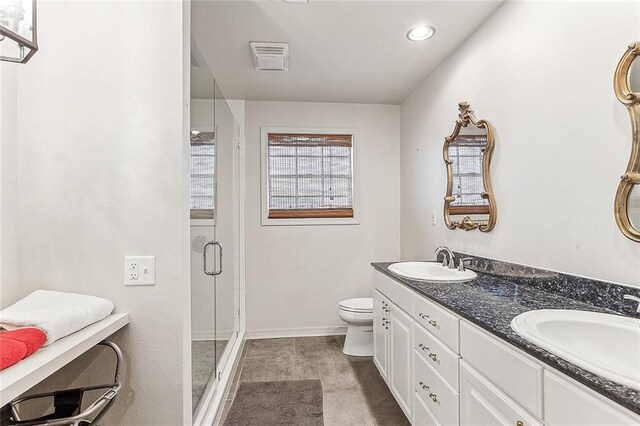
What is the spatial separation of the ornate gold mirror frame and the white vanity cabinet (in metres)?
0.65

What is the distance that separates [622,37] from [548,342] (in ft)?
3.82

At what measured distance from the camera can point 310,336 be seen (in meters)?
3.38

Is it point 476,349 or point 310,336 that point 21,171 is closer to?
point 476,349

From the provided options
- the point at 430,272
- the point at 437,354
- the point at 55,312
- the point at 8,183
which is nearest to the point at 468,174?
the point at 430,272

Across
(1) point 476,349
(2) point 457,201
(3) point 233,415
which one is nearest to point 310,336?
(3) point 233,415

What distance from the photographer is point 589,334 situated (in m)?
1.08

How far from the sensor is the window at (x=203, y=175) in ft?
5.69

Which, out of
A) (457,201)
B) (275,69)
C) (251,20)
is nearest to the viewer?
(251,20)

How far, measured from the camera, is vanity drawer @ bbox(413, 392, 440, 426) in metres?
1.54

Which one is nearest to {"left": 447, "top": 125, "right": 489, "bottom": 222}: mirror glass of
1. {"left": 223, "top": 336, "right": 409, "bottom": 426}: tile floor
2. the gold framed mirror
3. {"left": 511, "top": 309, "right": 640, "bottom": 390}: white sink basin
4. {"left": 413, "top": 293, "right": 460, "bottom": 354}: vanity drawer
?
the gold framed mirror

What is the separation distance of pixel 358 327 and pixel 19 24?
2.81 meters

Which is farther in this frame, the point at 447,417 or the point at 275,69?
the point at 275,69

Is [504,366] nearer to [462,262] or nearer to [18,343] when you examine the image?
[462,262]

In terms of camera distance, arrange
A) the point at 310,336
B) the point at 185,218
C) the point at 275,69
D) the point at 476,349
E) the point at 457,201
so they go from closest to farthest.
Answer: the point at 476,349, the point at 185,218, the point at 457,201, the point at 275,69, the point at 310,336
